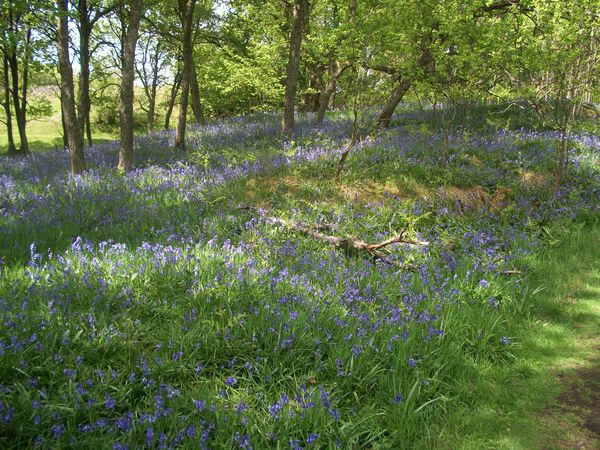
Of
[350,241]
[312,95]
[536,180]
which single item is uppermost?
[312,95]

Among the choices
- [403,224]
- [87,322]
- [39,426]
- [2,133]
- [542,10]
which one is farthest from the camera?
[2,133]

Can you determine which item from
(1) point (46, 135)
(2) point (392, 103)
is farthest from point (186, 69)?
(1) point (46, 135)

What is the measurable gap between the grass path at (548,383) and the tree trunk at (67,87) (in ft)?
29.0

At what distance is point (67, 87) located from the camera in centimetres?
881

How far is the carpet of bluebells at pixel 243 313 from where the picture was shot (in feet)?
9.61

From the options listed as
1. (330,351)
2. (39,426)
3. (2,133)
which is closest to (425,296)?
(330,351)

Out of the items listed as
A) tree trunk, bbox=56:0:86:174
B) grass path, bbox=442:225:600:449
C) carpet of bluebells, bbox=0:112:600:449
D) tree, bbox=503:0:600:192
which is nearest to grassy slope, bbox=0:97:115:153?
tree trunk, bbox=56:0:86:174

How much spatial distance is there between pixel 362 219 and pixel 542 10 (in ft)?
27.8

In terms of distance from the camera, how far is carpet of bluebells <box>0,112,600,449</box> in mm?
2930

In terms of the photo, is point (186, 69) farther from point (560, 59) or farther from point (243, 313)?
point (243, 313)

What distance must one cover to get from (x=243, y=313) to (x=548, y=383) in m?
2.87

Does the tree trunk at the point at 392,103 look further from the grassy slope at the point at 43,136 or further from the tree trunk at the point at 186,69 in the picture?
the grassy slope at the point at 43,136

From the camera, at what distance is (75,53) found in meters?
21.0

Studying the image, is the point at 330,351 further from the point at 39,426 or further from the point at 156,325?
the point at 39,426
